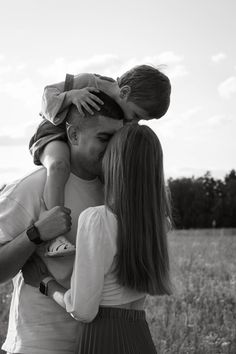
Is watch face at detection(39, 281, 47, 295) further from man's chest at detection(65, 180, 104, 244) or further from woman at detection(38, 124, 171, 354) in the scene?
man's chest at detection(65, 180, 104, 244)

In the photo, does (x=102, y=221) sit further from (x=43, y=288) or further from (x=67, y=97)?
(x=67, y=97)

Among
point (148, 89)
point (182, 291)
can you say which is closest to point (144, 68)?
point (148, 89)

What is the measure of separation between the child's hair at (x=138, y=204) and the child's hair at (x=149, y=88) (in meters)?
0.88

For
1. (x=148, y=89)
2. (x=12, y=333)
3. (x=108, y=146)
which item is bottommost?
(x=12, y=333)

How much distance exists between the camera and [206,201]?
80.9 m

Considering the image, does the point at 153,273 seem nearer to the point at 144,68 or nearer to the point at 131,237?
the point at 131,237

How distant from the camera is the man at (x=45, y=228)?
289 centimetres

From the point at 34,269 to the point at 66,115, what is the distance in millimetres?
835

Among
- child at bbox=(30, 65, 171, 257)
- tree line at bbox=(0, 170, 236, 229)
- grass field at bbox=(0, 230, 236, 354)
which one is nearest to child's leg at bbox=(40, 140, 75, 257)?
child at bbox=(30, 65, 171, 257)

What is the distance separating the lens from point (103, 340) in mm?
2725

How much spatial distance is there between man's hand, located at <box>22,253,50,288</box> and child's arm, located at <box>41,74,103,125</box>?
0.69m

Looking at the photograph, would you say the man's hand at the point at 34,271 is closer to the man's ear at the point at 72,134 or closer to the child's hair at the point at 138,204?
the child's hair at the point at 138,204

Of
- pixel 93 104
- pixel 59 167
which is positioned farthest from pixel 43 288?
pixel 93 104

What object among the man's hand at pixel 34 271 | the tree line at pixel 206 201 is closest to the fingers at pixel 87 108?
the man's hand at pixel 34 271
